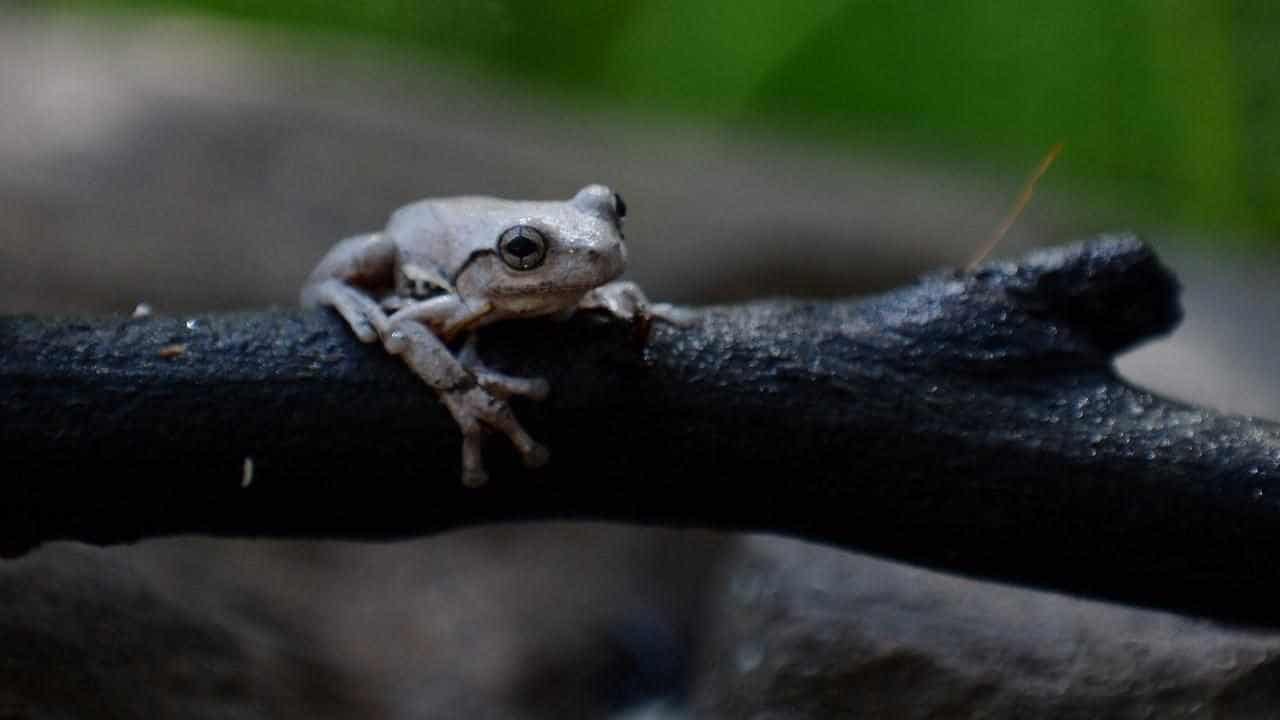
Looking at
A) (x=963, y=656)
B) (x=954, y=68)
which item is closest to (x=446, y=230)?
(x=963, y=656)

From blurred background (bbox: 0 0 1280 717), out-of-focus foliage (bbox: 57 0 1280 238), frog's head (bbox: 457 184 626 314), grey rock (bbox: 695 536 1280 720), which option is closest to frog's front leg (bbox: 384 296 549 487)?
frog's head (bbox: 457 184 626 314)

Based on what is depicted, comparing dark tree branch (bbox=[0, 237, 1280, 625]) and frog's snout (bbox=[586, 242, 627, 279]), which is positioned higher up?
frog's snout (bbox=[586, 242, 627, 279])

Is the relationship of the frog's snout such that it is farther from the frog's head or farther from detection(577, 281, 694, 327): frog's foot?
detection(577, 281, 694, 327): frog's foot

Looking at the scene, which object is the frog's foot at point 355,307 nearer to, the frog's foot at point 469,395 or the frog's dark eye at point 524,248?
the frog's foot at point 469,395

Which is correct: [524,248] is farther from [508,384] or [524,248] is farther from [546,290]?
[508,384]

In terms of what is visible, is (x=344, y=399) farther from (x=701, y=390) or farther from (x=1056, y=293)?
(x=1056, y=293)

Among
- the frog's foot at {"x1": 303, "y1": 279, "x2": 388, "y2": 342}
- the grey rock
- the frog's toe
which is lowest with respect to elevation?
the grey rock
